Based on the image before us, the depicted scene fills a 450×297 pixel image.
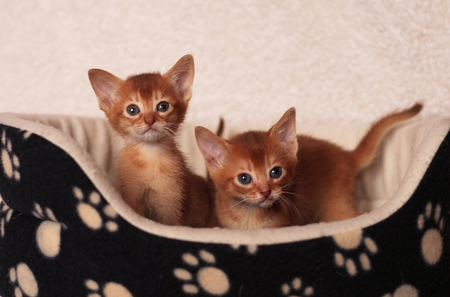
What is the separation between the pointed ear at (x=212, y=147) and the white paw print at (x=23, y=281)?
53cm

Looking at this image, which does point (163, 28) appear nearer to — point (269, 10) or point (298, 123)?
point (269, 10)

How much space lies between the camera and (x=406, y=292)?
1.15 meters

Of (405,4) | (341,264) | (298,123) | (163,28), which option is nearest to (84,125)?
(163,28)

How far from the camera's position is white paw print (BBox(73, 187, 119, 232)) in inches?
43.3

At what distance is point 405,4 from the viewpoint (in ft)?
6.90

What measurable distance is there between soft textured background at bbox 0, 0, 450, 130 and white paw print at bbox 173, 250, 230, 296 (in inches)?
42.8

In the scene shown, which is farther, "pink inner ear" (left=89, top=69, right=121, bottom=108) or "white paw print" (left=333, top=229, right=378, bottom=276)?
"pink inner ear" (left=89, top=69, right=121, bottom=108)

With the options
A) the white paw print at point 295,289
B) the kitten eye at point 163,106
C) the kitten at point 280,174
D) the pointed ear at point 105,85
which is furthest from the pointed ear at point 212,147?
the white paw print at point 295,289

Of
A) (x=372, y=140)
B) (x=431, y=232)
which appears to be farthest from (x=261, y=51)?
(x=431, y=232)

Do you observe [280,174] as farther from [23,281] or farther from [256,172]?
[23,281]

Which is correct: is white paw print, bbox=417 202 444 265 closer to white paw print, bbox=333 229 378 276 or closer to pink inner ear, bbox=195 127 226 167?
white paw print, bbox=333 229 378 276

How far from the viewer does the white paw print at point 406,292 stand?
3.75 feet

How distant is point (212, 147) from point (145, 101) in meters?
0.22

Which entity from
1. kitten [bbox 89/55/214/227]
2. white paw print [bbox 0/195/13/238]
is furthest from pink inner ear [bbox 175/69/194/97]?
white paw print [bbox 0/195/13/238]
